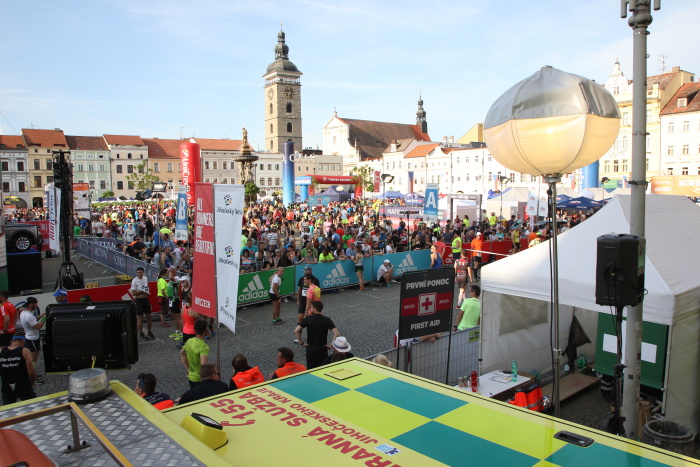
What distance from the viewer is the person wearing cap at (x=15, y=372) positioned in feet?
22.5

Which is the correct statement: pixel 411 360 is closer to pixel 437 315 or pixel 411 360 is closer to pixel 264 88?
pixel 437 315

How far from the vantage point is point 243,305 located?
13.7m

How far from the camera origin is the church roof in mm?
102000

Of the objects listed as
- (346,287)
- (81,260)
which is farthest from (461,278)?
(81,260)

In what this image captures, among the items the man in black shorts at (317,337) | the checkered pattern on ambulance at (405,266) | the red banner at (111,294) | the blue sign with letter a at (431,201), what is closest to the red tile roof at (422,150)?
the blue sign with letter a at (431,201)

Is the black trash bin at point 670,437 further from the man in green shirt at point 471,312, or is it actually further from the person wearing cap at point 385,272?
the person wearing cap at point 385,272

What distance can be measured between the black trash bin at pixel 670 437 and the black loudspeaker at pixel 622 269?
109 cm

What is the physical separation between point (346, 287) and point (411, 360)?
9.18 m

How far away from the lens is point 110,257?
19594mm

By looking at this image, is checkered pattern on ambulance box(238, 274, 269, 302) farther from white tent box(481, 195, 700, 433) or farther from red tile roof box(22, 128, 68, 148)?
red tile roof box(22, 128, 68, 148)

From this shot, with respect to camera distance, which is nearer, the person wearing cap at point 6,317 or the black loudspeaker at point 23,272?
the person wearing cap at point 6,317

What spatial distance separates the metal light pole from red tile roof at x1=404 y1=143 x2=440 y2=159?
75.9 meters

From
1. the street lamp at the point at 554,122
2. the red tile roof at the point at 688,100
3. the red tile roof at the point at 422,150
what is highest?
the red tile roof at the point at 688,100

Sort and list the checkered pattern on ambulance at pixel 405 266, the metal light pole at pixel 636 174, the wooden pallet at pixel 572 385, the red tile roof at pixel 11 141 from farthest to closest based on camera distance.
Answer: the red tile roof at pixel 11 141, the checkered pattern on ambulance at pixel 405 266, the wooden pallet at pixel 572 385, the metal light pole at pixel 636 174
